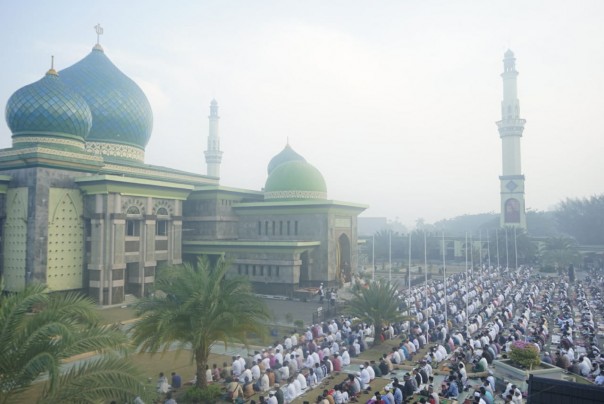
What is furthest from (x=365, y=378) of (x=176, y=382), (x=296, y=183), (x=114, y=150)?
(x=114, y=150)

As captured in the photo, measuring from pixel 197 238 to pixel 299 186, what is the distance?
917 cm

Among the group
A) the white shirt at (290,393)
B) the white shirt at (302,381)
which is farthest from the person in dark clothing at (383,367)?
the white shirt at (290,393)

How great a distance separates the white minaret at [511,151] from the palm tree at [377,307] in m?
55.4

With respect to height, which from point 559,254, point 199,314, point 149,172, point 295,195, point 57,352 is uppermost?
point 149,172

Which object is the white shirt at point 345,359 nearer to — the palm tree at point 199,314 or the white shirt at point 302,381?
the white shirt at point 302,381

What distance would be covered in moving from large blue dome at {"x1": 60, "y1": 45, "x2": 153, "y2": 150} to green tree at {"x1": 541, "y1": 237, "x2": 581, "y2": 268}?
40.5 metres

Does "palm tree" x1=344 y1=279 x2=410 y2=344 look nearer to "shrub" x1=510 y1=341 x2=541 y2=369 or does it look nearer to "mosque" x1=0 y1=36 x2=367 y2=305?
"shrub" x1=510 y1=341 x2=541 y2=369

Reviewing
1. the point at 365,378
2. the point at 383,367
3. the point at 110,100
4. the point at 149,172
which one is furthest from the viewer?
the point at 149,172

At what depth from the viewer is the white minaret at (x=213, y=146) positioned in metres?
70.8

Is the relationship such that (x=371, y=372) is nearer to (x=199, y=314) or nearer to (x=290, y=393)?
(x=290, y=393)

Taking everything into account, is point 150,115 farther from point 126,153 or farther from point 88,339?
point 88,339

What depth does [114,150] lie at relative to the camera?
3428 cm

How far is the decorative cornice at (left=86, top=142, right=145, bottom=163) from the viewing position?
33.5 metres

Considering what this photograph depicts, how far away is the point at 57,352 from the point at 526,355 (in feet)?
43.9
